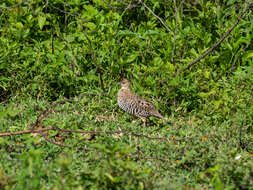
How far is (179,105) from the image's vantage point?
7.51 m

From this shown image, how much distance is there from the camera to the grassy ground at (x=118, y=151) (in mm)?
4566

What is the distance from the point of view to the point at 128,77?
8047 millimetres

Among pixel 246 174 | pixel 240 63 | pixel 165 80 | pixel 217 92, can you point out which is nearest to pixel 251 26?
pixel 240 63

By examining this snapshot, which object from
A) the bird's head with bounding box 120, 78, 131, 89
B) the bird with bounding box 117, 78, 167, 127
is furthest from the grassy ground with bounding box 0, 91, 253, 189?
the bird's head with bounding box 120, 78, 131, 89

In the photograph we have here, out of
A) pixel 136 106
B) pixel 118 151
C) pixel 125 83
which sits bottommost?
pixel 136 106

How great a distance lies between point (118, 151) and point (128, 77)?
3.22 metres

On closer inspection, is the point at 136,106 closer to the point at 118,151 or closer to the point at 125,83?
the point at 125,83

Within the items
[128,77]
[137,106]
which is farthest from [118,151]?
[128,77]

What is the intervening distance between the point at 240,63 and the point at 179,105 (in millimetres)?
1654

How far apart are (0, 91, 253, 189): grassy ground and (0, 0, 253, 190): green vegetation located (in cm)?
3

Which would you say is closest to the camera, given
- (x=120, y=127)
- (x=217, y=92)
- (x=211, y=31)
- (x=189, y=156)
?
(x=189, y=156)

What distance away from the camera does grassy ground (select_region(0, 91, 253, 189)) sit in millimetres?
4566

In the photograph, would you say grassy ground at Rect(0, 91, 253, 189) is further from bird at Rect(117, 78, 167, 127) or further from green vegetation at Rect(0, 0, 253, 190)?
bird at Rect(117, 78, 167, 127)

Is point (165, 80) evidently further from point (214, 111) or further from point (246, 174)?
point (246, 174)
